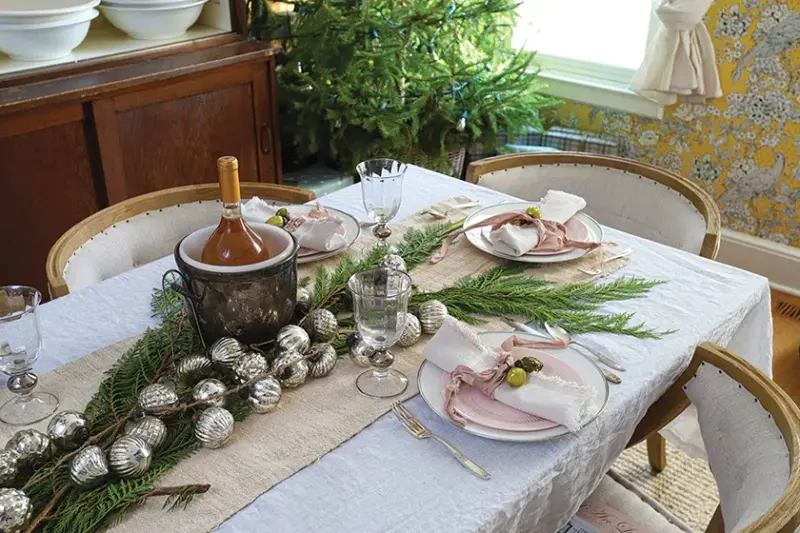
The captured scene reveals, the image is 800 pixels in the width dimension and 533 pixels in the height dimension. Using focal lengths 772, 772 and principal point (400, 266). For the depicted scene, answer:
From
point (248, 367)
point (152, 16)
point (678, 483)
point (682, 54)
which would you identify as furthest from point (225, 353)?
point (682, 54)

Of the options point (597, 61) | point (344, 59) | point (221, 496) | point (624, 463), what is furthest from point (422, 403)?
point (597, 61)

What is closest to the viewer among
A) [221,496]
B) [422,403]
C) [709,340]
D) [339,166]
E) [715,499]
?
[221,496]

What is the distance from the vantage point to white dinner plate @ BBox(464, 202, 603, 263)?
133 centimetres

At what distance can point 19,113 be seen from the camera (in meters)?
1.90

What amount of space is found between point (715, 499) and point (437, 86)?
152 centimetres

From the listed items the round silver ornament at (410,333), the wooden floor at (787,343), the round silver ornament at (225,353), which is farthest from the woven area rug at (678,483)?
the round silver ornament at (225,353)

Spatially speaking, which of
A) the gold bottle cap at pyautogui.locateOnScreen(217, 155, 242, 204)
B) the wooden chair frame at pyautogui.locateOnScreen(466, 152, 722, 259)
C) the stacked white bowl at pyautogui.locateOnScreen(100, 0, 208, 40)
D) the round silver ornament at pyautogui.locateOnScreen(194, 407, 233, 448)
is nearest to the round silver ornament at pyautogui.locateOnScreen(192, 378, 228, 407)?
the round silver ornament at pyautogui.locateOnScreen(194, 407, 233, 448)

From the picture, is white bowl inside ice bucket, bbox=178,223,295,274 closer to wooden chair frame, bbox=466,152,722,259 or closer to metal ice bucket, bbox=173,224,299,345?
metal ice bucket, bbox=173,224,299,345

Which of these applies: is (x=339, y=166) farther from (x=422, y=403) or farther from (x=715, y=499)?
(x=422, y=403)

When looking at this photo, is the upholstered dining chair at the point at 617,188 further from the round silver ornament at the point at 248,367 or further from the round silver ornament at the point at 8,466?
the round silver ornament at the point at 8,466

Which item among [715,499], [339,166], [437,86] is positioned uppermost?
[437,86]

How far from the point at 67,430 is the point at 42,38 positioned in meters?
1.45

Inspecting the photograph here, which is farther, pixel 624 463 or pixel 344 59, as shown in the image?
pixel 344 59

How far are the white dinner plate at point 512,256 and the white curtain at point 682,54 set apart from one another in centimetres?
138
